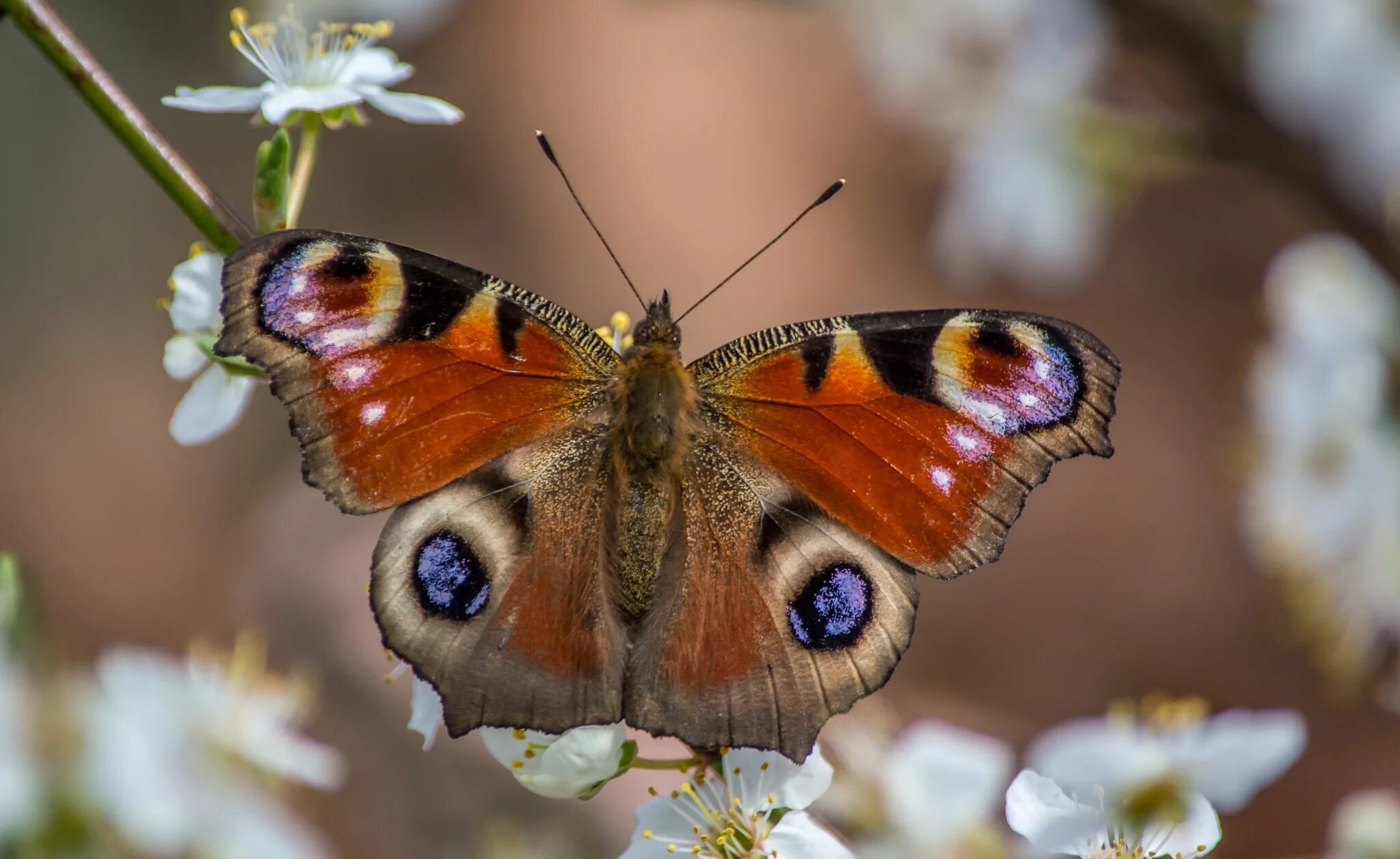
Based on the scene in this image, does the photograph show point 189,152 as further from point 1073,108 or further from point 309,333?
point 309,333

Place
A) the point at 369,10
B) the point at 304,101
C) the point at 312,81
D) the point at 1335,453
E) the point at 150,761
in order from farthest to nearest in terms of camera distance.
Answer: the point at 369,10 → the point at 1335,453 → the point at 150,761 → the point at 312,81 → the point at 304,101

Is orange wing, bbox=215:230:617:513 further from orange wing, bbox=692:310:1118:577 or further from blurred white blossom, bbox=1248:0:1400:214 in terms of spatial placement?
blurred white blossom, bbox=1248:0:1400:214

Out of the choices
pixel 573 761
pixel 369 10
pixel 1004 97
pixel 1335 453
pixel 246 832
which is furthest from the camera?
pixel 369 10

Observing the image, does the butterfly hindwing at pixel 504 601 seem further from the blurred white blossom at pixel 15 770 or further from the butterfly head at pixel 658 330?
the blurred white blossom at pixel 15 770

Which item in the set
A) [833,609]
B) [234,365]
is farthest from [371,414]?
[833,609]

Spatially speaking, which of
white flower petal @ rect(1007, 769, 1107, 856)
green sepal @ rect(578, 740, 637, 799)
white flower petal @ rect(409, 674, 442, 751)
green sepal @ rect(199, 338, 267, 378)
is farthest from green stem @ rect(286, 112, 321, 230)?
white flower petal @ rect(1007, 769, 1107, 856)

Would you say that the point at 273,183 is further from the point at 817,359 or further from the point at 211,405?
the point at 817,359
